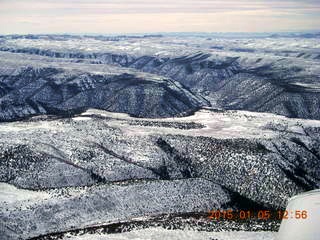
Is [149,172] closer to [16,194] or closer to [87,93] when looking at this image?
[16,194]

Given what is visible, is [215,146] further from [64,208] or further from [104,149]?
[64,208]

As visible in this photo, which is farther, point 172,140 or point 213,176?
point 172,140

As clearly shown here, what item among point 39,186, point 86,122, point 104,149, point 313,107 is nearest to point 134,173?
point 104,149
